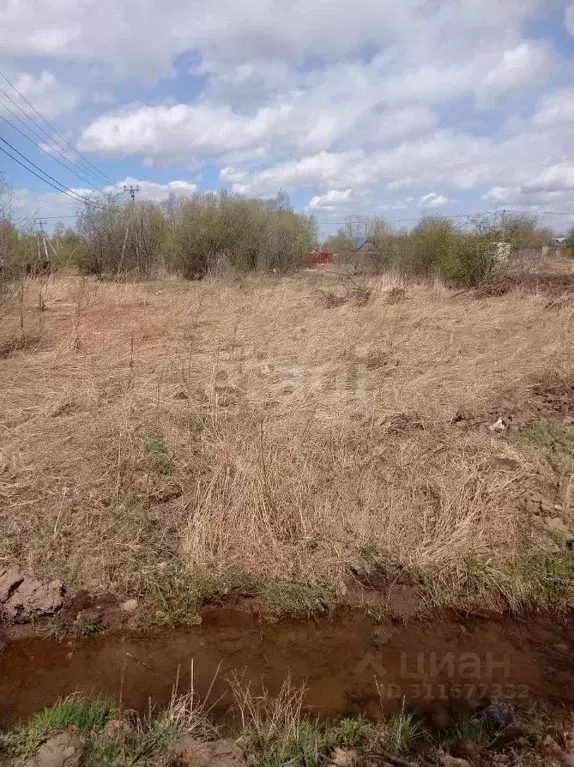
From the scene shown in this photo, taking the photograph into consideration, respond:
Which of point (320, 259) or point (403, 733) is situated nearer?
point (403, 733)

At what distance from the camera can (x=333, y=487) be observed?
4590 millimetres

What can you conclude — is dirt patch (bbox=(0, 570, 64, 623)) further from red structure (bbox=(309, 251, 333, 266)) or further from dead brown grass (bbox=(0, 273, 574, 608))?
red structure (bbox=(309, 251, 333, 266))

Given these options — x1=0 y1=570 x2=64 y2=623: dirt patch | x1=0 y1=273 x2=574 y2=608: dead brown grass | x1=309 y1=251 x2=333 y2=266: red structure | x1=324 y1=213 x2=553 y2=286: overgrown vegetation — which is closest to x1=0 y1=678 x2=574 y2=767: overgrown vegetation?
x1=0 y1=570 x2=64 y2=623: dirt patch

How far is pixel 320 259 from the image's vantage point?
2661 cm

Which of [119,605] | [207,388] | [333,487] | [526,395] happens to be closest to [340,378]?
[207,388]

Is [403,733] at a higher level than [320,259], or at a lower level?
lower

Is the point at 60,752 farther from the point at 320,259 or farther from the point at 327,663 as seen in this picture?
the point at 320,259

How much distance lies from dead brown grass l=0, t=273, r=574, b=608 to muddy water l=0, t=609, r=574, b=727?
0.45 metres

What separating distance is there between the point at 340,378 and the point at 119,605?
14.6 ft

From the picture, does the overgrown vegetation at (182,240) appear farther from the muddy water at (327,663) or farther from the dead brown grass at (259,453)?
the muddy water at (327,663)

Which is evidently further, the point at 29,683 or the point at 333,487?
the point at 333,487

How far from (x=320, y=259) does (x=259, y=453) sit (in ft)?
75.8

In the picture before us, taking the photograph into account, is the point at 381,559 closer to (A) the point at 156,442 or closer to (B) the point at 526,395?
(A) the point at 156,442

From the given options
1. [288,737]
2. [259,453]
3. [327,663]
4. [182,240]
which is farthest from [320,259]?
[288,737]
